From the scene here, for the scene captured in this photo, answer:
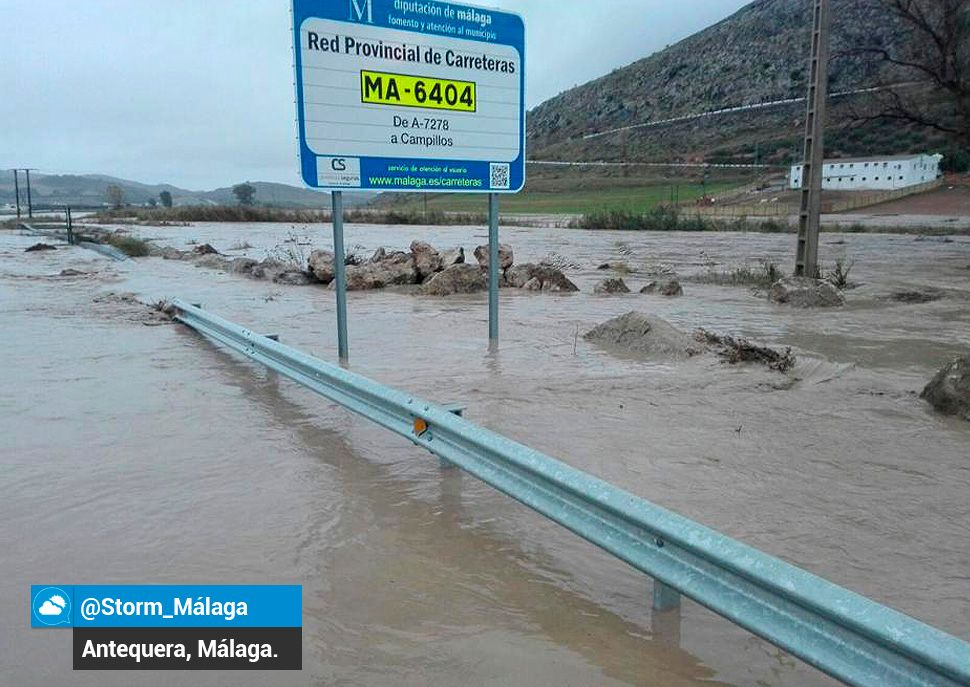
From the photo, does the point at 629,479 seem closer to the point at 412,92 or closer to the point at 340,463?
the point at 340,463

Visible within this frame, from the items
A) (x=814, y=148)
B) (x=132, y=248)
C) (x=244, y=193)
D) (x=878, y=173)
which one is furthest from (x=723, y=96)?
(x=814, y=148)

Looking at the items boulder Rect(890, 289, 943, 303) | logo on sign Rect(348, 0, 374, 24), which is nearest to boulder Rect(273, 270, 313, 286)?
logo on sign Rect(348, 0, 374, 24)

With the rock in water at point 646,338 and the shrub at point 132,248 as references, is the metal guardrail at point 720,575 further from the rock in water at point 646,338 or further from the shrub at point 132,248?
the shrub at point 132,248

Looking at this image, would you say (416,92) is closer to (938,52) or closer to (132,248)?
(132,248)

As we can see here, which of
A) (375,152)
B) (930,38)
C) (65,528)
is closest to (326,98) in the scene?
(375,152)

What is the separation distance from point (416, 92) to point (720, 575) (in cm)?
665

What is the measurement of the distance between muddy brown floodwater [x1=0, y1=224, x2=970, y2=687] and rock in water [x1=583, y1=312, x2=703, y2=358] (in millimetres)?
304

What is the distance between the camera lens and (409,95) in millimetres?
8117

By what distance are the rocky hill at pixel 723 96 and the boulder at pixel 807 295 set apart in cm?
8763

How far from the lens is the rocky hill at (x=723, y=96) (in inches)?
3903

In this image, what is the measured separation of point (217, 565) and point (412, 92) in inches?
230

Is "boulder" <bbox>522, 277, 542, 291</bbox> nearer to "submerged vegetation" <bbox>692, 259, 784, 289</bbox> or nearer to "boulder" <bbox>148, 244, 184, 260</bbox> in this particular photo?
"submerged vegetation" <bbox>692, 259, 784, 289</bbox>

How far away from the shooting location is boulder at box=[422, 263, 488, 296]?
47.3 ft

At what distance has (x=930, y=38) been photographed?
80.2 feet
